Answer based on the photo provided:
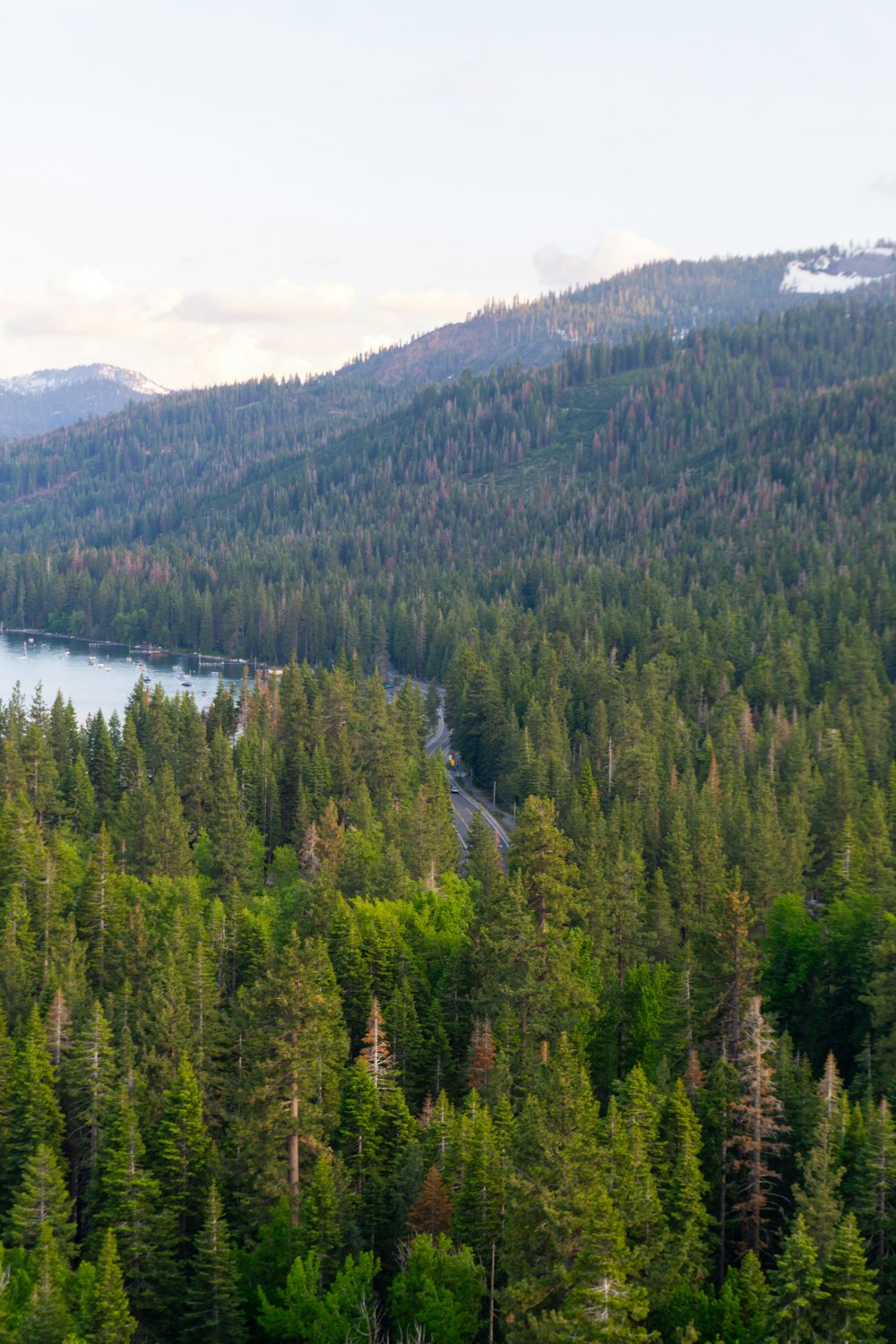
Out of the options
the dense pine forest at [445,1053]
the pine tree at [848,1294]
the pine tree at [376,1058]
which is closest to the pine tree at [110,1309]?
the dense pine forest at [445,1053]

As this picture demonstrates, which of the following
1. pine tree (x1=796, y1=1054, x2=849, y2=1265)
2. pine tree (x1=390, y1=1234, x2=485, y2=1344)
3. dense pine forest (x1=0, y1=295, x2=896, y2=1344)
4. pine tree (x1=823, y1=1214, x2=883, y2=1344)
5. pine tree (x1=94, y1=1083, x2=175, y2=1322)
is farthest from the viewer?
pine tree (x1=94, y1=1083, x2=175, y2=1322)

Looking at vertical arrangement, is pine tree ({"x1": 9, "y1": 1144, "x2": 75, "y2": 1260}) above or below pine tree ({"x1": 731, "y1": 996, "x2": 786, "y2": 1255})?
below

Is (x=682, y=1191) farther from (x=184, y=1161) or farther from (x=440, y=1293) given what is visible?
(x=184, y=1161)

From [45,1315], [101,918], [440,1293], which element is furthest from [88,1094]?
[440,1293]

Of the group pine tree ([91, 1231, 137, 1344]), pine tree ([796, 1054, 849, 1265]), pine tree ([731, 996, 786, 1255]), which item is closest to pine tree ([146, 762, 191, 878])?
pine tree ([91, 1231, 137, 1344])

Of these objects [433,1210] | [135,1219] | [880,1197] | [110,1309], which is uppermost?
[880,1197]

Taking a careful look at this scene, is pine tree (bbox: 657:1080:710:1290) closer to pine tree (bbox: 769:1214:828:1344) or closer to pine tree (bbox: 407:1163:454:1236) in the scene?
pine tree (bbox: 769:1214:828:1344)

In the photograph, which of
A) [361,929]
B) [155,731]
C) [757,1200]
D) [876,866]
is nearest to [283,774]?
[155,731]

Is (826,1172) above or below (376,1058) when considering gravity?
above

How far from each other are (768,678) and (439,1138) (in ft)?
314

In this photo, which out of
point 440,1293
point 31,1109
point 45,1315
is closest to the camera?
point 440,1293

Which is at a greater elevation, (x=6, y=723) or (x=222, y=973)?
(x=6, y=723)

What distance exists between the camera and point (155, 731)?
119125mm

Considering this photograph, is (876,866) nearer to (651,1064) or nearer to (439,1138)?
(651,1064)
